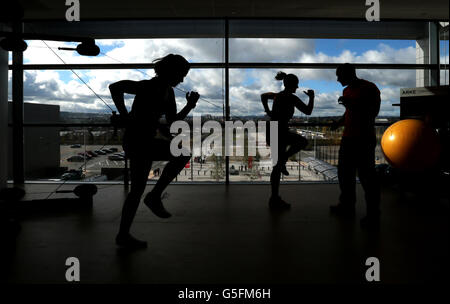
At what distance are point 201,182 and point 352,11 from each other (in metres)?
3.39

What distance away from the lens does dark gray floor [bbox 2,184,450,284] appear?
1.44 m

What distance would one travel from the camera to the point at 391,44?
4.80 m

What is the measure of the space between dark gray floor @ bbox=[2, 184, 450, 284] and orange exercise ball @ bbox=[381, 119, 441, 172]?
0.43 m

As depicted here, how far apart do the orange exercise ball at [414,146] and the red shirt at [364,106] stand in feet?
2.87

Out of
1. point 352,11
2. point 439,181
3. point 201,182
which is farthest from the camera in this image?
point 201,182

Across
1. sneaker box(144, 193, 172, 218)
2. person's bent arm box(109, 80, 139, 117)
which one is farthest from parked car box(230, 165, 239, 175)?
person's bent arm box(109, 80, 139, 117)

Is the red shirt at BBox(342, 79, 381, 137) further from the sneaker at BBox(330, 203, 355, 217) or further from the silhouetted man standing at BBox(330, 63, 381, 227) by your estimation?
the sneaker at BBox(330, 203, 355, 217)

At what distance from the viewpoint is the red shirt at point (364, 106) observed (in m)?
2.36

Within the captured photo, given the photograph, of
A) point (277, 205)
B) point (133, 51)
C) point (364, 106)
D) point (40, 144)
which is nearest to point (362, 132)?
point (364, 106)

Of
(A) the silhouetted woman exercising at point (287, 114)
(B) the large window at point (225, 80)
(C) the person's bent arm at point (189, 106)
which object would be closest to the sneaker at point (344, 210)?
(A) the silhouetted woman exercising at point (287, 114)

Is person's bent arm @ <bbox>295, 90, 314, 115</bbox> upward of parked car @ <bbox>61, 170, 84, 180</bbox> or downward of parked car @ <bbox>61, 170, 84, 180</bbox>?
upward
